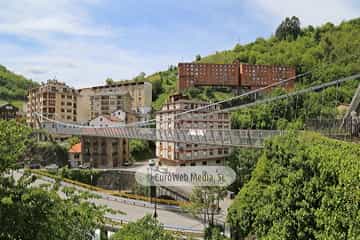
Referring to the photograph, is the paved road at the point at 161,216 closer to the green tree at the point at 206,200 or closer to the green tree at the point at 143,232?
the green tree at the point at 206,200

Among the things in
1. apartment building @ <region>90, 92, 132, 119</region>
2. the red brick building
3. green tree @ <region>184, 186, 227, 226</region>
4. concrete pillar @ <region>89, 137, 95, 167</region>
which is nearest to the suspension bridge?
green tree @ <region>184, 186, 227, 226</region>

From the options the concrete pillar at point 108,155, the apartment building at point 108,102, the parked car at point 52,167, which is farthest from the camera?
the apartment building at point 108,102

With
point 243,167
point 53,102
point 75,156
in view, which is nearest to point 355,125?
point 243,167

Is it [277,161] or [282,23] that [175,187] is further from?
[282,23]

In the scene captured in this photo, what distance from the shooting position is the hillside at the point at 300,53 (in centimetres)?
4442

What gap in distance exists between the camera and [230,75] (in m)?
49.3

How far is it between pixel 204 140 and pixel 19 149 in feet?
41.6

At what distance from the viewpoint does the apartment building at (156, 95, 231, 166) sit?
26250 mm

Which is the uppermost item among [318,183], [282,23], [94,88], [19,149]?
[282,23]

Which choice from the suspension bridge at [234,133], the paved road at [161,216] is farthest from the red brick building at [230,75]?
the paved road at [161,216]

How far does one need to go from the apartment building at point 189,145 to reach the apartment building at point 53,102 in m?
16.3

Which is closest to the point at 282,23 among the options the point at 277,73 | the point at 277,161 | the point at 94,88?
the point at 277,73

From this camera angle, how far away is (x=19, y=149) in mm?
4492

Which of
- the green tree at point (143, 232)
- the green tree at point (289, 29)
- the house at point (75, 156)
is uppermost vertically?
the green tree at point (289, 29)
